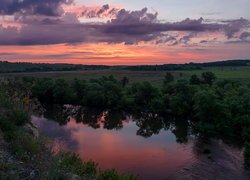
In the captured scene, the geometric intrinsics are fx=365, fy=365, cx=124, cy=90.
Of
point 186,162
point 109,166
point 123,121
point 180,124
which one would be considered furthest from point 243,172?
point 123,121

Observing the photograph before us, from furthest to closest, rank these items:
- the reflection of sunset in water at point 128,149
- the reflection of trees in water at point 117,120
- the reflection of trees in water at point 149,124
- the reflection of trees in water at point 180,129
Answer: the reflection of trees in water at point 117,120
the reflection of trees in water at point 149,124
the reflection of trees in water at point 180,129
the reflection of sunset in water at point 128,149

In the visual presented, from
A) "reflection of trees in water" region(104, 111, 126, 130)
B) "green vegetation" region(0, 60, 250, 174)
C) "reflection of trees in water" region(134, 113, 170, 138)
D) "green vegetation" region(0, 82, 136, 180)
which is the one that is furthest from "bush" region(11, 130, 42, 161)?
"reflection of trees in water" region(104, 111, 126, 130)

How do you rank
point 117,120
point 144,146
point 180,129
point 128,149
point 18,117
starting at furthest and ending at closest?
point 117,120 → point 180,129 → point 144,146 → point 128,149 → point 18,117

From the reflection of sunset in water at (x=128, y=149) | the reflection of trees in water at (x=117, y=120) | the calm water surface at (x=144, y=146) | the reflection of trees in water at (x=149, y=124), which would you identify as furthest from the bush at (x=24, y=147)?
the reflection of trees in water at (x=149, y=124)

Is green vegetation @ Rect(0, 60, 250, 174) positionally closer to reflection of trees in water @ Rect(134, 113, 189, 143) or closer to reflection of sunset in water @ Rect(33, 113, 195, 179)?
reflection of trees in water @ Rect(134, 113, 189, 143)

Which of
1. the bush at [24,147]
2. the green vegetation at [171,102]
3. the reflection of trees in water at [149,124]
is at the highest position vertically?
the bush at [24,147]

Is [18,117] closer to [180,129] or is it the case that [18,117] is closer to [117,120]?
[180,129]

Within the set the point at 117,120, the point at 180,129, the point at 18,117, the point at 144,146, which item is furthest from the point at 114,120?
the point at 18,117

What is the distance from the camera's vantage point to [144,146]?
39375 millimetres

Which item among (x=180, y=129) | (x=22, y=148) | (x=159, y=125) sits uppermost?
(x=22, y=148)

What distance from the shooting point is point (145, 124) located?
53375mm

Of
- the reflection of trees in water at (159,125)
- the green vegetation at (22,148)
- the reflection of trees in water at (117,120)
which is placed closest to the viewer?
the green vegetation at (22,148)

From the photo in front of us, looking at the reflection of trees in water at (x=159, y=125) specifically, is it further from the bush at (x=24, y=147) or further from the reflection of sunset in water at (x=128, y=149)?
the bush at (x=24, y=147)

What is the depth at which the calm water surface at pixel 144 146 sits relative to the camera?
30406 mm
